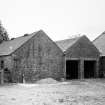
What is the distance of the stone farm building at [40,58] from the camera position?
27.6 metres

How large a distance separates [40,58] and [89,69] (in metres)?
10.8

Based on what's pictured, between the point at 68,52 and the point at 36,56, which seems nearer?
the point at 36,56

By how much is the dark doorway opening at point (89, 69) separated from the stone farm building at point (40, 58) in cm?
17

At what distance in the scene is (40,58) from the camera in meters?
29.7

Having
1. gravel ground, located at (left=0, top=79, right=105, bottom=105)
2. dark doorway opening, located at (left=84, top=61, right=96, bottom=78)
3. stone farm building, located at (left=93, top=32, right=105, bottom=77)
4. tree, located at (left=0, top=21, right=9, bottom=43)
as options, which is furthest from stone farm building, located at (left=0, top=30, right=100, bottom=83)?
tree, located at (left=0, top=21, right=9, bottom=43)

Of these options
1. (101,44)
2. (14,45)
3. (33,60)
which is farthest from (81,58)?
(14,45)

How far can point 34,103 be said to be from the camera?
44.3ft

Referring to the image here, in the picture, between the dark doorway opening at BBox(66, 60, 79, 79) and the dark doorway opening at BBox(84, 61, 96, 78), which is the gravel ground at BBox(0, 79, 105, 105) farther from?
the dark doorway opening at BBox(84, 61, 96, 78)

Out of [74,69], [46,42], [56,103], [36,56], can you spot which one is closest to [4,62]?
[36,56]

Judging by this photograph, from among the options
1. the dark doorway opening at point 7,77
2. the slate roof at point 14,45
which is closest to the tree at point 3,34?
the slate roof at point 14,45

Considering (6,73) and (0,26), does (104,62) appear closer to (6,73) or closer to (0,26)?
(6,73)

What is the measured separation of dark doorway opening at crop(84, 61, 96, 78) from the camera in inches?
1406

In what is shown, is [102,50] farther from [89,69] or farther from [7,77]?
[7,77]

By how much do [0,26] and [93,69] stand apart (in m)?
26.8
